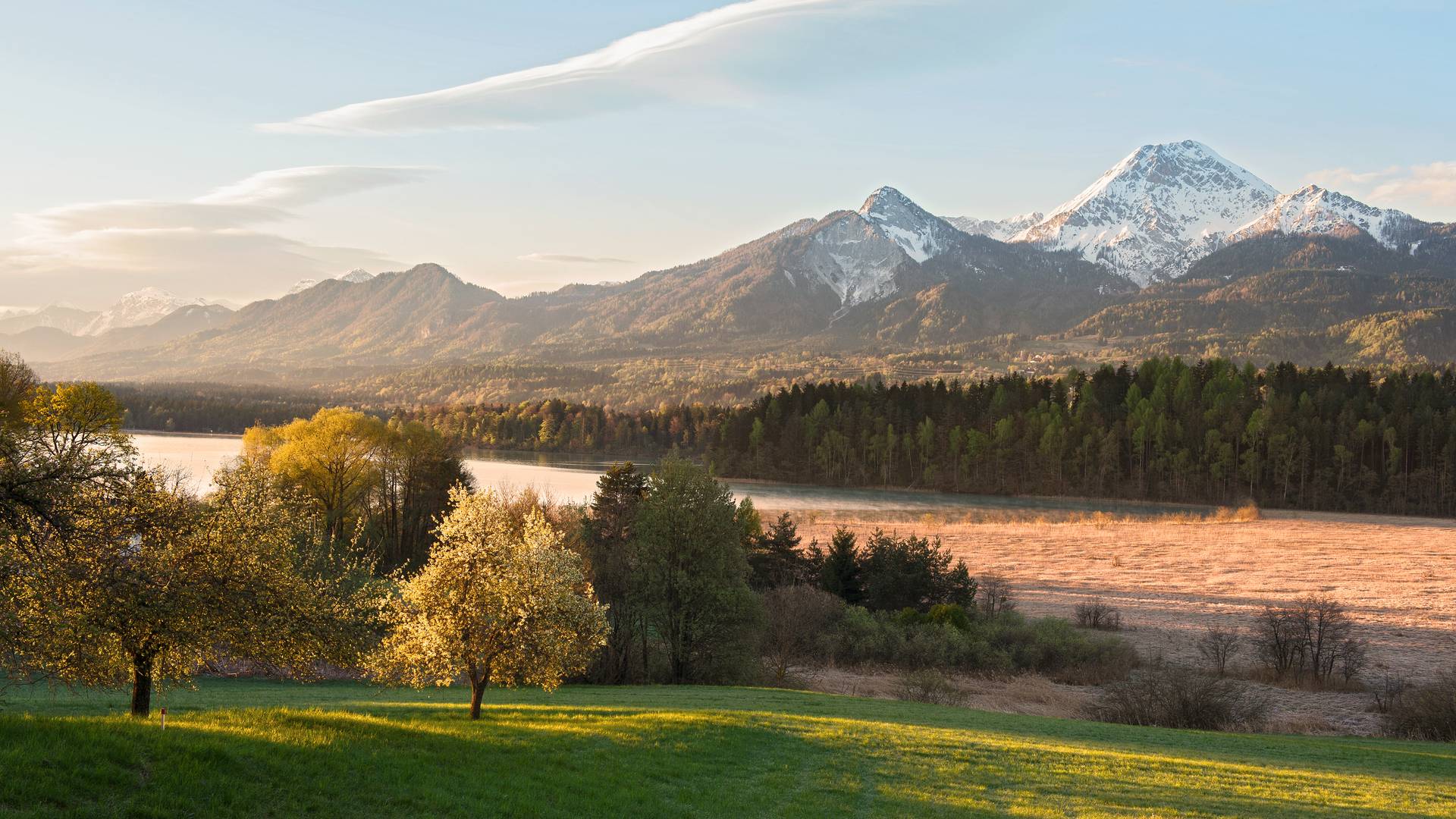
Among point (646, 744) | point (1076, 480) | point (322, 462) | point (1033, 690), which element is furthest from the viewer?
point (1076, 480)

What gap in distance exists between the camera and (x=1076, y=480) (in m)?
118

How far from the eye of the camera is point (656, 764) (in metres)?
16.0

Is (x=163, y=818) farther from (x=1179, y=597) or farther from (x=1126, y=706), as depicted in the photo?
(x=1179, y=597)

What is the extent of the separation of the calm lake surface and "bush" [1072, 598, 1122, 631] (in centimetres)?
4606

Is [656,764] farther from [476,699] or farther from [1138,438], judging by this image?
[1138,438]

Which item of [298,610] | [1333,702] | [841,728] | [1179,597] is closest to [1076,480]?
[1179,597]

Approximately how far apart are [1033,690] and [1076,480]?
303ft

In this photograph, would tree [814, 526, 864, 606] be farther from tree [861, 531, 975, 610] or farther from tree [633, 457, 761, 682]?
tree [633, 457, 761, 682]

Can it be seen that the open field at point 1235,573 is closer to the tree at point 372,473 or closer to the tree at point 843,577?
the tree at point 843,577

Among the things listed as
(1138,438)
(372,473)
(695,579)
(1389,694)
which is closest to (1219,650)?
(1389,694)

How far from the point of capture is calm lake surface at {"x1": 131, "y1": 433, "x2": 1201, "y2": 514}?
93.8 m

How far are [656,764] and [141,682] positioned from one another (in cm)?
914

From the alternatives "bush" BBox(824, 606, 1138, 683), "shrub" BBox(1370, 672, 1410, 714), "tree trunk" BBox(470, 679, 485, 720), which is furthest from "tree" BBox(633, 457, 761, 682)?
"shrub" BBox(1370, 672, 1410, 714)

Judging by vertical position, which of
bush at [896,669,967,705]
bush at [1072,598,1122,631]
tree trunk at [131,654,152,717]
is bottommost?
bush at [896,669,967,705]
